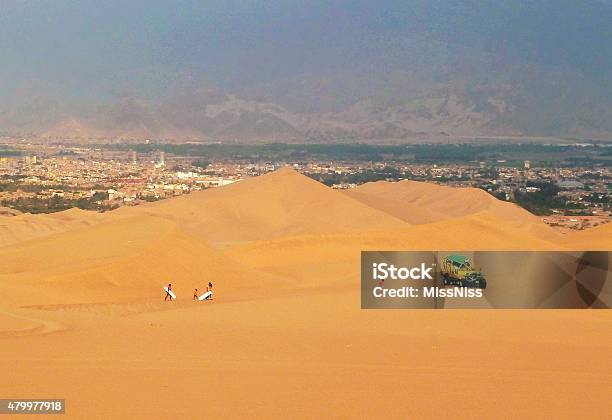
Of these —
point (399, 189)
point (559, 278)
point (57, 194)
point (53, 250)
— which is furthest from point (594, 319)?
point (57, 194)

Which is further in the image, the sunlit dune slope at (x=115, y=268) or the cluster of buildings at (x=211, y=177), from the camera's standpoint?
the cluster of buildings at (x=211, y=177)

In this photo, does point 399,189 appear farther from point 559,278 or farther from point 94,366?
point 94,366

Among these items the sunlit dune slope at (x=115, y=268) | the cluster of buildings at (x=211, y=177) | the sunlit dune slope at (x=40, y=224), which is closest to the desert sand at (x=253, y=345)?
the sunlit dune slope at (x=115, y=268)

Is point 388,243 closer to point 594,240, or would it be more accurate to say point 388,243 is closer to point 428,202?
point 594,240

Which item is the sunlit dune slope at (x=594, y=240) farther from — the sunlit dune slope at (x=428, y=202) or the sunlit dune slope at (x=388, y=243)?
the sunlit dune slope at (x=428, y=202)

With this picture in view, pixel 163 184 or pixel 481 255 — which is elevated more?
pixel 481 255

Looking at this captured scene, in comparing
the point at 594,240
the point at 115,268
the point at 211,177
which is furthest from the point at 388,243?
the point at 211,177
